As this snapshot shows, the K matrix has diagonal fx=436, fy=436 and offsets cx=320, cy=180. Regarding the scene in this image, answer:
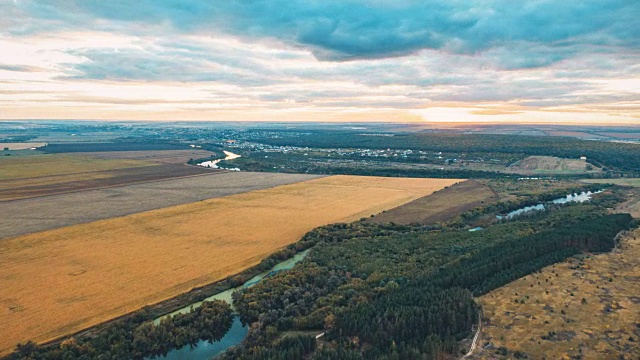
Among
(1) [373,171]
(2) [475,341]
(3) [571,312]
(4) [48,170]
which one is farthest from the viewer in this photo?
(1) [373,171]

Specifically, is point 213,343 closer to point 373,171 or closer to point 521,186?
point 521,186

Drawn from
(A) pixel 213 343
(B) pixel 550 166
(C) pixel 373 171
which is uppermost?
(B) pixel 550 166

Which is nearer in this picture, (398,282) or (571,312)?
(571,312)

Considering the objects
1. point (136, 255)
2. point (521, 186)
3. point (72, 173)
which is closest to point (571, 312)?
point (136, 255)

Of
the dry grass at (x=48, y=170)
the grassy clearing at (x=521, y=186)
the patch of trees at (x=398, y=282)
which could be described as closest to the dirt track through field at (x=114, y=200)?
the dry grass at (x=48, y=170)

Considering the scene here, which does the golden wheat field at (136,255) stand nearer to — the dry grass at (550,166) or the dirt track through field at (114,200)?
the dirt track through field at (114,200)

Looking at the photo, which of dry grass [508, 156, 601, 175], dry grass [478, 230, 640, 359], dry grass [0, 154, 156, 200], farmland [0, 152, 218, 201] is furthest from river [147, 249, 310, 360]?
dry grass [508, 156, 601, 175]

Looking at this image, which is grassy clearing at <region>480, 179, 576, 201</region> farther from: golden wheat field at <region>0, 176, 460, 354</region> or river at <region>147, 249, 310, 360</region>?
river at <region>147, 249, 310, 360</region>
